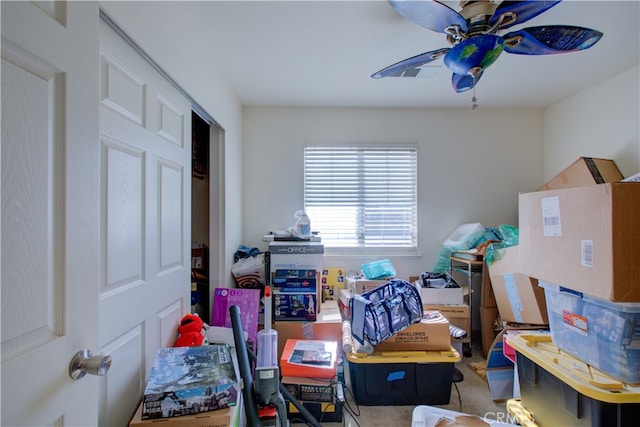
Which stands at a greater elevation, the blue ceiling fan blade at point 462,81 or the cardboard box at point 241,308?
the blue ceiling fan blade at point 462,81

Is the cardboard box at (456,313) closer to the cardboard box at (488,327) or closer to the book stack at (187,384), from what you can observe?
the cardboard box at (488,327)

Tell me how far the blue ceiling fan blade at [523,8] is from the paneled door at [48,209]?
156cm

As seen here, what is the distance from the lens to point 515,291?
2.31 m

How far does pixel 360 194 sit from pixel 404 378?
5.90 feet

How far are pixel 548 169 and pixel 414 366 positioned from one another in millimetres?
2664

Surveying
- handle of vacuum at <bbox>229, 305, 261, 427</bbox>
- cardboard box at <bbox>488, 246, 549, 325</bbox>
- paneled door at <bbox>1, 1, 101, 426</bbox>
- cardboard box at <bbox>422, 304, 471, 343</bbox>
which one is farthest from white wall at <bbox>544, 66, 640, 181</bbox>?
paneled door at <bbox>1, 1, 101, 426</bbox>

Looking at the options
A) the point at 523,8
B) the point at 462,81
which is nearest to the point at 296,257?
the point at 462,81

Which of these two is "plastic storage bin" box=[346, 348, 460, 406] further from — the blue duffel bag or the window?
the window

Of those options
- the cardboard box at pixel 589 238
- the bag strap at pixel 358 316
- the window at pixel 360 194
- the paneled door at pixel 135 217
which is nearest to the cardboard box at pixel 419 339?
the bag strap at pixel 358 316

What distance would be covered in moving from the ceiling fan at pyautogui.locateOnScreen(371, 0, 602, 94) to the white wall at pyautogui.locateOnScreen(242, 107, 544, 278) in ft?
5.34

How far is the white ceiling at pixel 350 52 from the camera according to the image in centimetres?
159

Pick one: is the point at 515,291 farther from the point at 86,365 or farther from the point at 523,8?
the point at 86,365

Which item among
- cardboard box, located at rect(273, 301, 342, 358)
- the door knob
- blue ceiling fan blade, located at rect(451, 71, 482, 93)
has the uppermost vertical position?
blue ceiling fan blade, located at rect(451, 71, 482, 93)

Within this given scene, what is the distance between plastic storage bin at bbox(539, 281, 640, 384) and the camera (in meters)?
1.06
